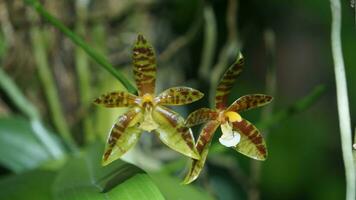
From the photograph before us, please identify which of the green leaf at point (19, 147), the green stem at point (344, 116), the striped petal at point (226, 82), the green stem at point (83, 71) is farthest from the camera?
the green stem at point (83, 71)

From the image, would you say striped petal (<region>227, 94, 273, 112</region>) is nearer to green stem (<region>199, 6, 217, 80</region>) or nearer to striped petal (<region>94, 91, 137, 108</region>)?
striped petal (<region>94, 91, 137, 108</region>)

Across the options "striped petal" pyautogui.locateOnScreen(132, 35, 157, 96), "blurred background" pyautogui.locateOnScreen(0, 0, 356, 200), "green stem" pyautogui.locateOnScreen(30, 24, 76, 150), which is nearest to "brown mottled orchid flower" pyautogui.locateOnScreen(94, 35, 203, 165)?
"striped petal" pyautogui.locateOnScreen(132, 35, 157, 96)

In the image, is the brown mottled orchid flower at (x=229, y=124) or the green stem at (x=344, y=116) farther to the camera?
the green stem at (x=344, y=116)

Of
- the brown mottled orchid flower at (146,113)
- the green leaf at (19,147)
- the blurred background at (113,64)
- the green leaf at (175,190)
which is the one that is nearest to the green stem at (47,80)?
the blurred background at (113,64)

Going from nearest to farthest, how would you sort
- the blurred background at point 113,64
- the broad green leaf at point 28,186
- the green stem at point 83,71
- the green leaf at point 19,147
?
the broad green leaf at point 28,186 < the green leaf at point 19,147 < the blurred background at point 113,64 < the green stem at point 83,71

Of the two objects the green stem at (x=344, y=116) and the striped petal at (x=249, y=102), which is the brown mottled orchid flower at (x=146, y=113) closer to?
the striped petal at (x=249, y=102)

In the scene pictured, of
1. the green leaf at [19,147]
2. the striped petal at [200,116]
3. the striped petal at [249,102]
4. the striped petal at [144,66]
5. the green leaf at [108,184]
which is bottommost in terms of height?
the green leaf at [19,147]

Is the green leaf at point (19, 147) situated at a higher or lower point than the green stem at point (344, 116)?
lower

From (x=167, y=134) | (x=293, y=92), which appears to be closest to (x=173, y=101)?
(x=167, y=134)
